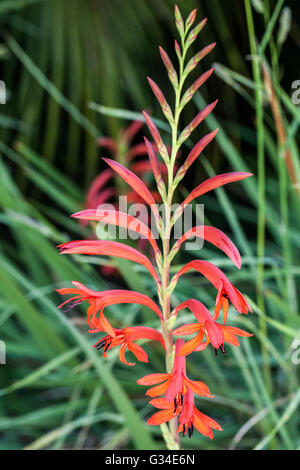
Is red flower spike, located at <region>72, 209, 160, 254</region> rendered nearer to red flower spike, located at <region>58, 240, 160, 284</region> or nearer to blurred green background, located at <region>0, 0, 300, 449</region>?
red flower spike, located at <region>58, 240, 160, 284</region>

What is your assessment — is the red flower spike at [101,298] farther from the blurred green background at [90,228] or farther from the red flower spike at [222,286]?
the blurred green background at [90,228]

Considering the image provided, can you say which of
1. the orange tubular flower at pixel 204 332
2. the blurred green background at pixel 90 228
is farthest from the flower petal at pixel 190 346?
the blurred green background at pixel 90 228

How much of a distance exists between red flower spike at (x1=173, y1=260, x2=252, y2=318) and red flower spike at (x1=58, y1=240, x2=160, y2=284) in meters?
0.01

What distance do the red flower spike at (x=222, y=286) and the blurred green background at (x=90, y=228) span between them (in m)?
0.17

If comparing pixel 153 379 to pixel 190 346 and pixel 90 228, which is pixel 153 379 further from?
pixel 90 228

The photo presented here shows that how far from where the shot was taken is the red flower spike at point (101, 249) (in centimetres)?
13


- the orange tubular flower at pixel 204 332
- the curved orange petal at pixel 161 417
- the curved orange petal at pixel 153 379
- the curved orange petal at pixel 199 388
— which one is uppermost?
the orange tubular flower at pixel 204 332

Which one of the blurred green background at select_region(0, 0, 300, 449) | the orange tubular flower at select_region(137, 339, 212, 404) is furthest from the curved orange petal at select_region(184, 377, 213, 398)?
the blurred green background at select_region(0, 0, 300, 449)

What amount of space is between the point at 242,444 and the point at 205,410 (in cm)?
5

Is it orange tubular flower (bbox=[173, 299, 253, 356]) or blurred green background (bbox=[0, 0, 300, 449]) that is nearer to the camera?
orange tubular flower (bbox=[173, 299, 253, 356])

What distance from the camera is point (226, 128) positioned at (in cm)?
56

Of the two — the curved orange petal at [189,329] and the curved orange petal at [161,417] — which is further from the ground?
the curved orange petal at [189,329]

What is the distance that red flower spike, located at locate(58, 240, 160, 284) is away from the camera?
0.13m

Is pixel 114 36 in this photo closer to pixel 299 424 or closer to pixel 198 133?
pixel 198 133
